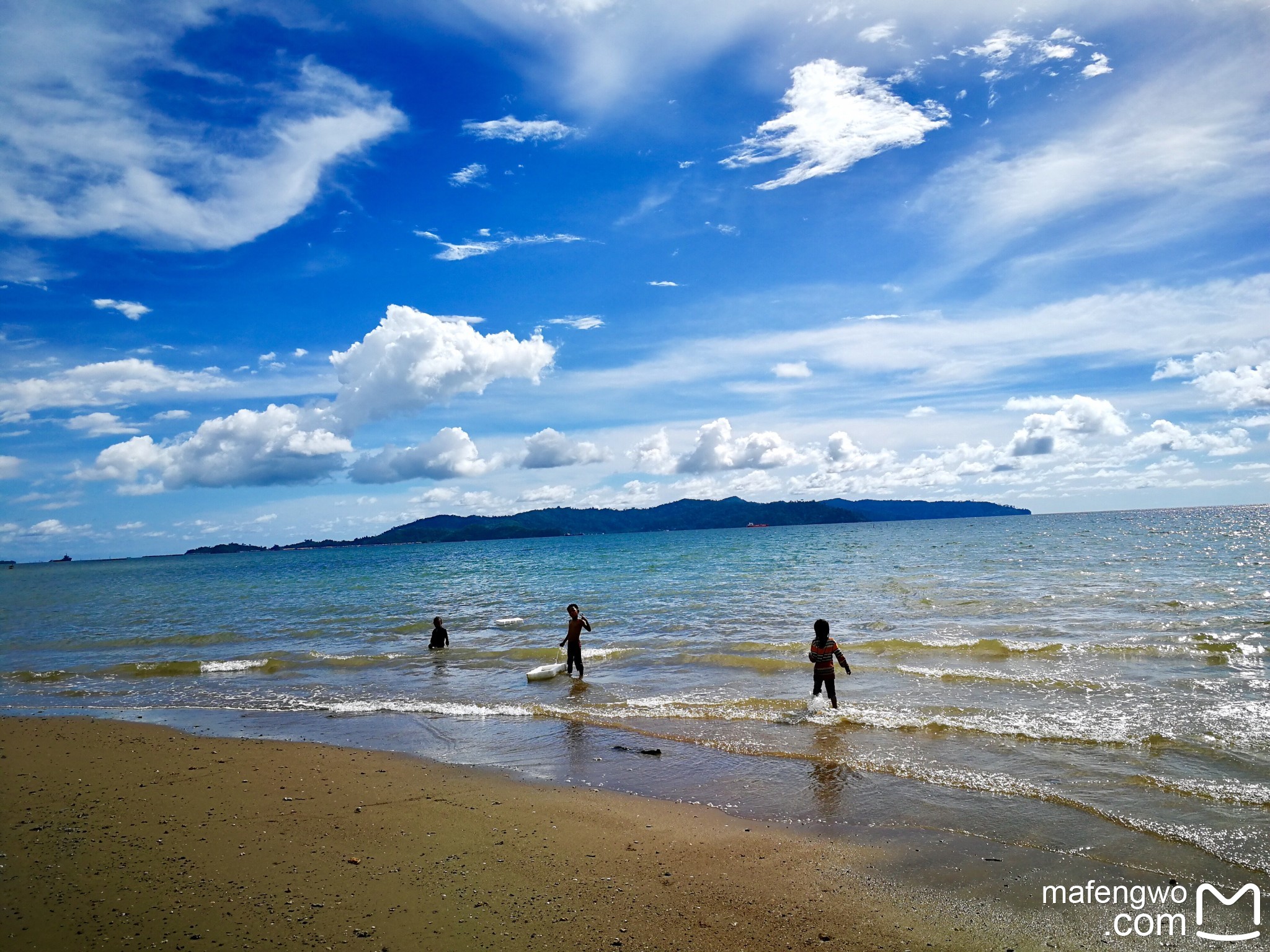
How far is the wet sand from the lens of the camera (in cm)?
593

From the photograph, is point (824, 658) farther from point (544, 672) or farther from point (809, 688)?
point (544, 672)

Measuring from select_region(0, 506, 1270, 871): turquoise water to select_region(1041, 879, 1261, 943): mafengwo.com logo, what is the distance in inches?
26.6

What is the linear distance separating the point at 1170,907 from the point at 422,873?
7.47m

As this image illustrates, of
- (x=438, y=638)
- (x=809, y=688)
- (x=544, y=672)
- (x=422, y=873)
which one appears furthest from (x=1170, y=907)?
(x=438, y=638)

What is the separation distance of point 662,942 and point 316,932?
3.08 m

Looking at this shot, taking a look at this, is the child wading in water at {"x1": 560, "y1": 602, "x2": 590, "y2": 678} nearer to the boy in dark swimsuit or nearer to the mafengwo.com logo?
the boy in dark swimsuit

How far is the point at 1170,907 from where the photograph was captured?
21.1 feet

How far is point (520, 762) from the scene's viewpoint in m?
11.3

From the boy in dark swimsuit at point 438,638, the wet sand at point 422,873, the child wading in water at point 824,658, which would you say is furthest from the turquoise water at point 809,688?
the wet sand at point 422,873

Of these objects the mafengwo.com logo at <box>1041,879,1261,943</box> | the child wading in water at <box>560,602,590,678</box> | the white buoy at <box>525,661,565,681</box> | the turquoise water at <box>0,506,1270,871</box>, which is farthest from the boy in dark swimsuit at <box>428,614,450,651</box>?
the mafengwo.com logo at <box>1041,879,1261,943</box>

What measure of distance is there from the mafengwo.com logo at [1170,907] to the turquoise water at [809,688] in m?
0.68

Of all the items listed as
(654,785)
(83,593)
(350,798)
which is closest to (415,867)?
(350,798)

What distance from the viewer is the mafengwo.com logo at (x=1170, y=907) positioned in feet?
20.0

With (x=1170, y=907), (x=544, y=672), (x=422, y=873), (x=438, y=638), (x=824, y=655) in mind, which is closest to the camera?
(x=1170, y=907)
